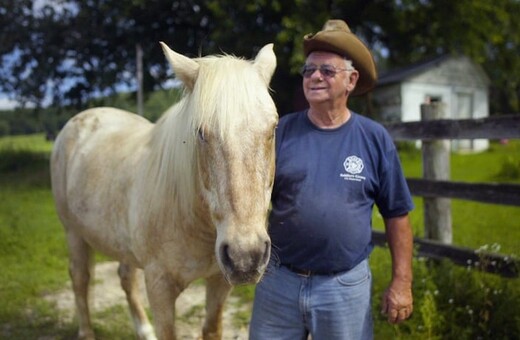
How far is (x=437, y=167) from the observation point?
169 inches

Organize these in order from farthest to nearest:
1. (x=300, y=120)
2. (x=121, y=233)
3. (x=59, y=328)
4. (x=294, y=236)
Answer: (x=59, y=328)
(x=121, y=233)
(x=300, y=120)
(x=294, y=236)

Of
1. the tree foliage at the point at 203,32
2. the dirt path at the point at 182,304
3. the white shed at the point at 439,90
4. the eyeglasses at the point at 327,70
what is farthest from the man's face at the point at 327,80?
the white shed at the point at 439,90

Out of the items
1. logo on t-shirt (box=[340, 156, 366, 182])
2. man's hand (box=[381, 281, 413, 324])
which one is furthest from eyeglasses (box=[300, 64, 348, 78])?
man's hand (box=[381, 281, 413, 324])

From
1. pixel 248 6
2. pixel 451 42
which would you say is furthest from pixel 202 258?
pixel 451 42

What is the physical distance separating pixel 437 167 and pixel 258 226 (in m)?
3.04

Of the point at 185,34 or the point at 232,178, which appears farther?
the point at 185,34

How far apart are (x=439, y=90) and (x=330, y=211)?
2286 centimetres

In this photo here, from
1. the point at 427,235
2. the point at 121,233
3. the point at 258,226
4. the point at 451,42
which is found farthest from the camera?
the point at 451,42

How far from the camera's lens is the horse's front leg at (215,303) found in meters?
2.90

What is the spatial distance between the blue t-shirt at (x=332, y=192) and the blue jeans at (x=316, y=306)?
66 millimetres

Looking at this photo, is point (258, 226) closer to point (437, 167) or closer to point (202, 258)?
point (202, 258)

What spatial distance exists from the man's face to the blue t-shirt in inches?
5.2

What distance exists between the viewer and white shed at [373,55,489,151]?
2173 centimetres

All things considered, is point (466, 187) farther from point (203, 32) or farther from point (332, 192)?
point (203, 32)
